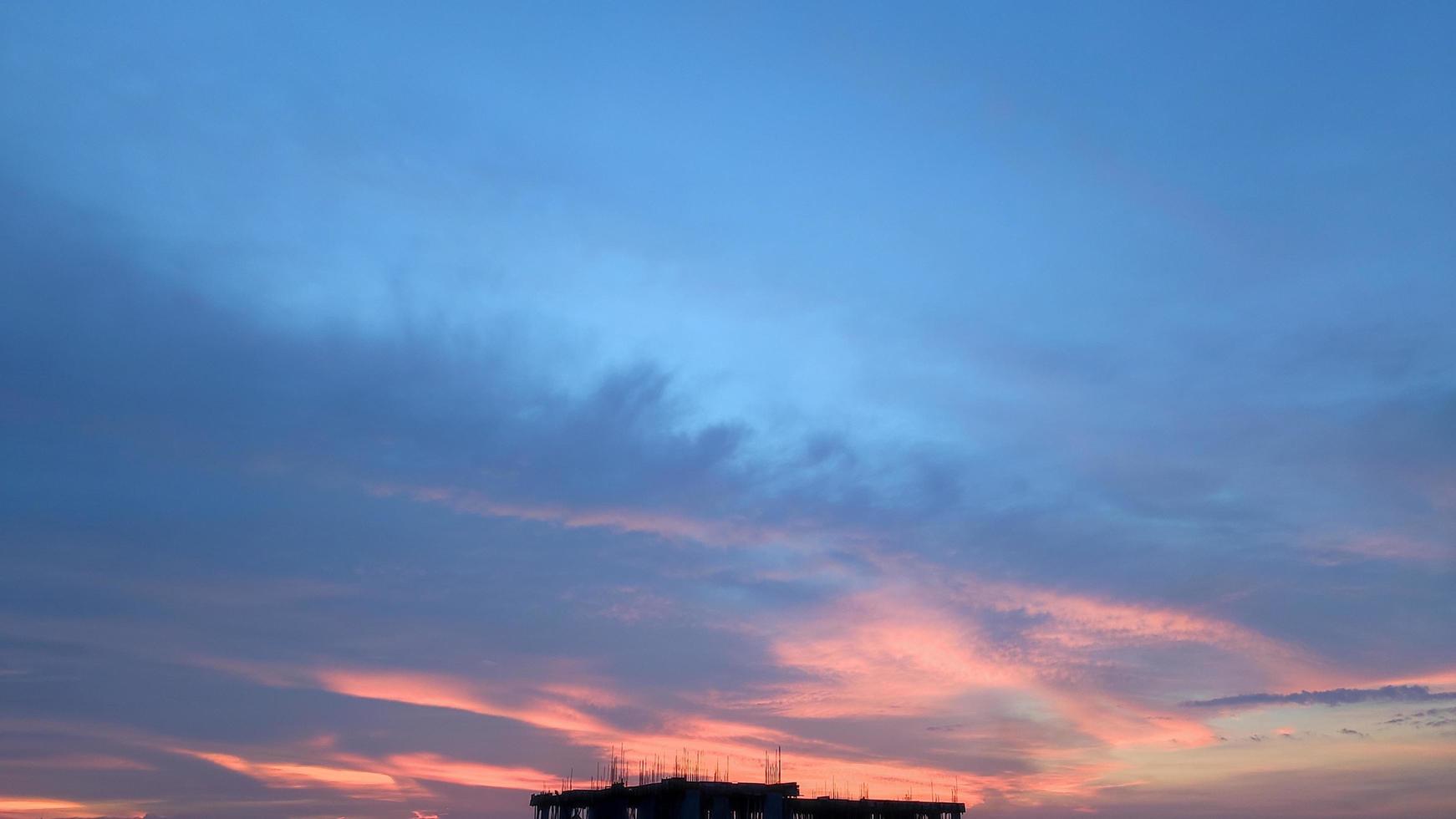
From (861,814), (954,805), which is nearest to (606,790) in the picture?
(861,814)

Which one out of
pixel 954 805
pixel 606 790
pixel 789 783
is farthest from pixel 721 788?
pixel 954 805

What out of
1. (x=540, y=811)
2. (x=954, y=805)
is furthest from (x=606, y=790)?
(x=954, y=805)

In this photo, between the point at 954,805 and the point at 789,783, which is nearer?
the point at 789,783

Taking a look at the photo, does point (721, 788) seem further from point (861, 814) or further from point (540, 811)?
point (540, 811)

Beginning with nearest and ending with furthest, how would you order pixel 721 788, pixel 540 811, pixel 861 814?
pixel 721 788 → pixel 861 814 → pixel 540 811

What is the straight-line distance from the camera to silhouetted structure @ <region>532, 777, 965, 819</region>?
5453 cm

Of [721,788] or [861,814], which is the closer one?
[721,788]

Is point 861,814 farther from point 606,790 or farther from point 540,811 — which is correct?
point 540,811

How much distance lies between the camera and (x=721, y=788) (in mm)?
54469

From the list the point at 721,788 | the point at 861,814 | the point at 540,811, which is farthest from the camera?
the point at 540,811

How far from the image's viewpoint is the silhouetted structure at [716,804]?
5453cm

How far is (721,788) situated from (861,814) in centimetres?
933

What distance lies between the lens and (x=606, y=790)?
197 feet

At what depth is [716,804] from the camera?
180ft
